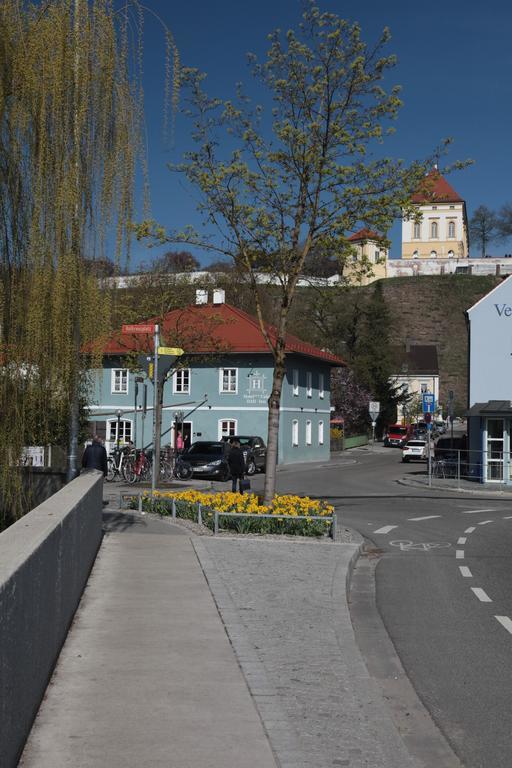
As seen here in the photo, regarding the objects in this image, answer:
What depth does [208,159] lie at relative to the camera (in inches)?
724

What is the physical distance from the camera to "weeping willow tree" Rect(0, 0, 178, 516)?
342 inches

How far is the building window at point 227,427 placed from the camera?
4991 cm

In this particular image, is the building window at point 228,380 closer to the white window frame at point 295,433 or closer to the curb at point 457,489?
the white window frame at point 295,433

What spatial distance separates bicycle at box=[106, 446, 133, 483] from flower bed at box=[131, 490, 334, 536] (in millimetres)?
14986

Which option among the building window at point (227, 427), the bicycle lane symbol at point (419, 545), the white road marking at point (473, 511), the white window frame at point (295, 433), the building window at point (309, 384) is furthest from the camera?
the building window at point (309, 384)

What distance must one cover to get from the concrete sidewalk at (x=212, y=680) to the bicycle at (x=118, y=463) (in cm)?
2216

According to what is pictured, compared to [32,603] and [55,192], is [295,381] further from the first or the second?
[32,603]

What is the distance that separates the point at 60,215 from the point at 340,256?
980cm

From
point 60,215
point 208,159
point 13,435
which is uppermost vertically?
point 208,159

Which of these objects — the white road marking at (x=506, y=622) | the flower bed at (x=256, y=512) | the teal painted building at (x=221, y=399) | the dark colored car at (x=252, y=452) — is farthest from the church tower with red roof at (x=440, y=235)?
the white road marking at (x=506, y=622)

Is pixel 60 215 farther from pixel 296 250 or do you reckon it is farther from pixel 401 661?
pixel 296 250

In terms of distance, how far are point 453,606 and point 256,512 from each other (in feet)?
20.3

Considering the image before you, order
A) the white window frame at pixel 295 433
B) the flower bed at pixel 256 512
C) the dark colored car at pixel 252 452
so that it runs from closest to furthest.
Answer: the flower bed at pixel 256 512 → the dark colored car at pixel 252 452 → the white window frame at pixel 295 433

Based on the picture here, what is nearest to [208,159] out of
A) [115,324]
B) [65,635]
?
[115,324]
